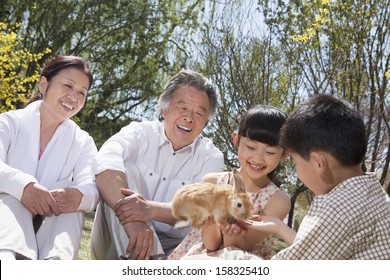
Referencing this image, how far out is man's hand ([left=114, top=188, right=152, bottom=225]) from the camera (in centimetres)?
346

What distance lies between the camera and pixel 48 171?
3883 millimetres

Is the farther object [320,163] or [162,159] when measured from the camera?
[162,159]

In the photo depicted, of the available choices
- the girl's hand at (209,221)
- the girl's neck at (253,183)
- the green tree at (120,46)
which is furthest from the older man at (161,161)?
the green tree at (120,46)

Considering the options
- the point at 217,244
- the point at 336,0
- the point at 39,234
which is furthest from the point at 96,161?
the point at 336,0

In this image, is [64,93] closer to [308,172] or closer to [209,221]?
[209,221]

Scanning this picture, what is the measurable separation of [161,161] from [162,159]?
0.05 ft

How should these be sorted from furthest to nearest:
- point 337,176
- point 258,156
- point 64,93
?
point 64,93 < point 258,156 < point 337,176

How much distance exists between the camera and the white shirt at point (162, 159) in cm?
408

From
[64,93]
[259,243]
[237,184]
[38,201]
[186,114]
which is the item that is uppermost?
[64,93]

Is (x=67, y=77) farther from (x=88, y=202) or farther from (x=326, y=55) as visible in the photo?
(x=326, y=55)

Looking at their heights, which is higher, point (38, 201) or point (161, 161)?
point (161, 161)

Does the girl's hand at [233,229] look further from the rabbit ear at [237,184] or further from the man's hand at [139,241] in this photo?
the man's hand at [139,241]

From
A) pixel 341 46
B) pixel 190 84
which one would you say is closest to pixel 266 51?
pixel 341 46

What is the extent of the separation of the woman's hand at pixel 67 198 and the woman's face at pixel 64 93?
0.70 meters
